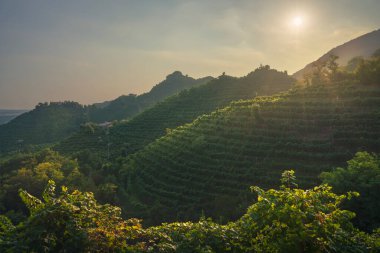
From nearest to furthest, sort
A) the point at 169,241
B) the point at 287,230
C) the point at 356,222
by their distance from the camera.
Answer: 1. the point at 287,230
2. the point at 169,241
3. the point at 356,222

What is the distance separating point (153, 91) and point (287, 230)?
151m

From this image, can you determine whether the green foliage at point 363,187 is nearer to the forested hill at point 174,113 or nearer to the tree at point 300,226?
the tree at point 300,226

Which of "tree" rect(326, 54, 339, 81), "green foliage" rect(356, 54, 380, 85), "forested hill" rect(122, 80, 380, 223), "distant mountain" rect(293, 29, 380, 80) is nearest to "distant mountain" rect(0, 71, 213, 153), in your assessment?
"distant mountain" rect(293, 29, 380, 80)

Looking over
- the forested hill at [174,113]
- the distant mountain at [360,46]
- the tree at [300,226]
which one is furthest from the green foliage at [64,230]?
the distant mountain at [360,46]

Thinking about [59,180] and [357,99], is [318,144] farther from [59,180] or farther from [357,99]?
[59,180]

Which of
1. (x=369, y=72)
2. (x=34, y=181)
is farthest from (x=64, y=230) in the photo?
(x=369, y=72)

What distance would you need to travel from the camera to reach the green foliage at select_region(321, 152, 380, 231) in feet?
54.2

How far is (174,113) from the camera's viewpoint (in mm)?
64750

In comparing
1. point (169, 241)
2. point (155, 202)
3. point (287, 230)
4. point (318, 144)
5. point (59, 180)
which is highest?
point (287, 230)

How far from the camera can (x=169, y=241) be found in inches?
276

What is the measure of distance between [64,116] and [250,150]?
10888 cm

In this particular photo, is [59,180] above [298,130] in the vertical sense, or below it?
below

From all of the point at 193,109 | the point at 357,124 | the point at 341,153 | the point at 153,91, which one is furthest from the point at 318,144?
the point at 153,91

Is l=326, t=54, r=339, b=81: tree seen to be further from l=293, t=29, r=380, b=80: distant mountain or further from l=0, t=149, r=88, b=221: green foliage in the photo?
l=293, t=29, r=380, b=80: distant mountain
